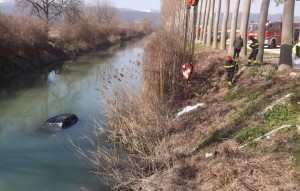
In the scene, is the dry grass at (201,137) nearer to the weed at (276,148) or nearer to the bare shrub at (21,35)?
the weed at (276,148)

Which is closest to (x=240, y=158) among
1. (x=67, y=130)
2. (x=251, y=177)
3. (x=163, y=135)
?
(x=251, y=177)

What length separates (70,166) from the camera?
1112 cm

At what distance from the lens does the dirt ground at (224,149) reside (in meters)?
6.79

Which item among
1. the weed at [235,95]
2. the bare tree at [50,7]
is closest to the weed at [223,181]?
the weed at [235,95]

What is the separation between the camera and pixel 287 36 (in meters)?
13.4

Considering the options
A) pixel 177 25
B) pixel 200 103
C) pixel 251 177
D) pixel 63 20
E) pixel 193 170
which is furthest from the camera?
pixel 63 20

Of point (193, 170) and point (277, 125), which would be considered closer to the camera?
point (193, 170)

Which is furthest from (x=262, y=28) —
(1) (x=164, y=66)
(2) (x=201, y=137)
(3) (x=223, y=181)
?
(3) (x=223, y=181)

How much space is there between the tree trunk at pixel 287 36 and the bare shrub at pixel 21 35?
19.4 m

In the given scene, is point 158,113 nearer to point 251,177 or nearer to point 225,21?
point 251,177

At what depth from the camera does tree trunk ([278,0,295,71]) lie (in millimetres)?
13273

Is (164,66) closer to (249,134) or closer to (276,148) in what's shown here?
(249,134)

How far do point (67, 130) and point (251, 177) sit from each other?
354 inches

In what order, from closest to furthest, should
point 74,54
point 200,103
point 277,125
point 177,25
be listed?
1. point 277,125
2. point 200,103
3. point 177,25
4. point 74,54
